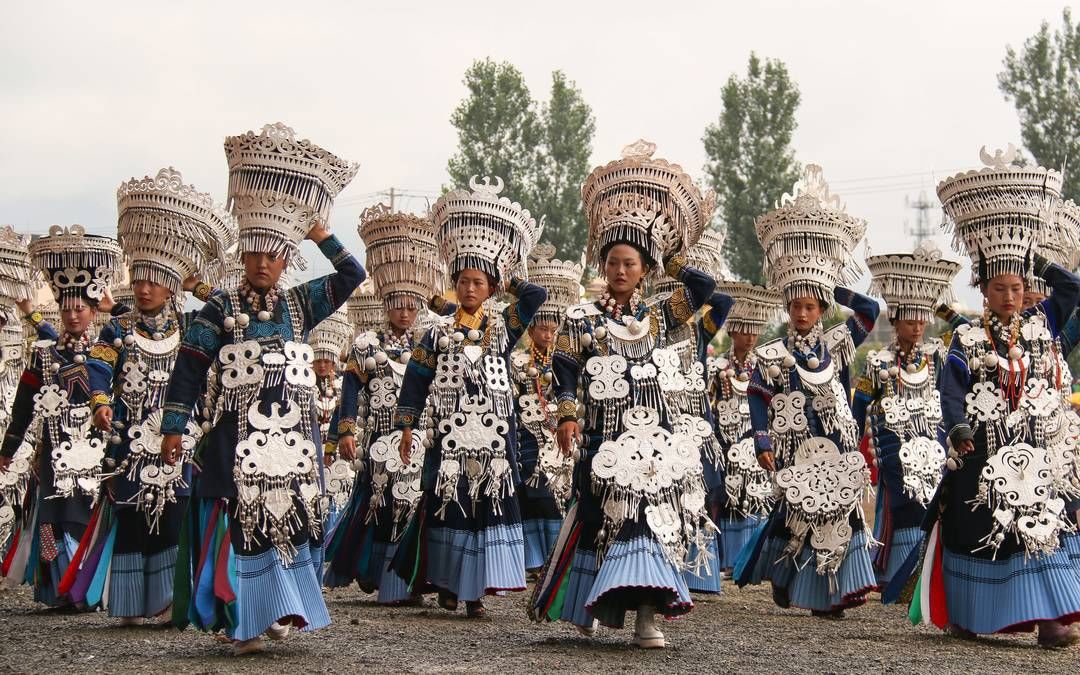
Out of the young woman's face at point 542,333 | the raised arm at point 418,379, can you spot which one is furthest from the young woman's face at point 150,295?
the young woman's face at point 542,333

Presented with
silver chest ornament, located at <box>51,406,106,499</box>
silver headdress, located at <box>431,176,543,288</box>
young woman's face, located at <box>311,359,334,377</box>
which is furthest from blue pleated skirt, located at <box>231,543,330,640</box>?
young woman's face, located at <box>311,359,334,377</box>

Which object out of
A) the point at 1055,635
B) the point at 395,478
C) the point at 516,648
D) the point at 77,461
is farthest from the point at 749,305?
the point at 77,461

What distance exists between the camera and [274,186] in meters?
7.41

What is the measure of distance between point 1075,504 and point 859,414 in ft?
9.29

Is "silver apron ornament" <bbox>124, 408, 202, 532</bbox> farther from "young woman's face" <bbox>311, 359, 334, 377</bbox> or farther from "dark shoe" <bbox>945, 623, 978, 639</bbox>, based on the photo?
"young woman's face" <bbox>311, 359, 334, 377</bbox>

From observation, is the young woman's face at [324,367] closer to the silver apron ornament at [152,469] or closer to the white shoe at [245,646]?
the silver apron ornament at [152,469]

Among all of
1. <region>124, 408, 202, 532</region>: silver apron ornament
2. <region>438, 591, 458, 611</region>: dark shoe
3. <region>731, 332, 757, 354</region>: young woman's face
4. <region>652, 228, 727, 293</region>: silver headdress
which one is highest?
<region>652, 228, 727, 293</region>: silver headdress

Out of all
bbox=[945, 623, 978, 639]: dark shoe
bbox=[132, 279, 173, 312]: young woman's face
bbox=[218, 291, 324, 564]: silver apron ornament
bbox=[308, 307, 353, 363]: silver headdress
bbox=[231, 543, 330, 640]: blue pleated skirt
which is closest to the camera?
bbox=[231, 543, 330, 640]: blue pleated skirt

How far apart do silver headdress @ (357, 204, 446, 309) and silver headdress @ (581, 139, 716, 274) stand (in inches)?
108

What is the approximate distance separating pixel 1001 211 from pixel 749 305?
3.92 metres

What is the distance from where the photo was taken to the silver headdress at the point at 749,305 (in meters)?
12.0

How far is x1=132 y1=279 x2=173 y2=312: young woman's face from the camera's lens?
29.5ft

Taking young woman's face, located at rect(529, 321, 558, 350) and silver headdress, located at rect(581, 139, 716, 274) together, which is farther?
young woman's face, located at rect(529, 321, 558, 350)

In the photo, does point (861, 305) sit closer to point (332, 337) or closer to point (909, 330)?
point (909, 330)
